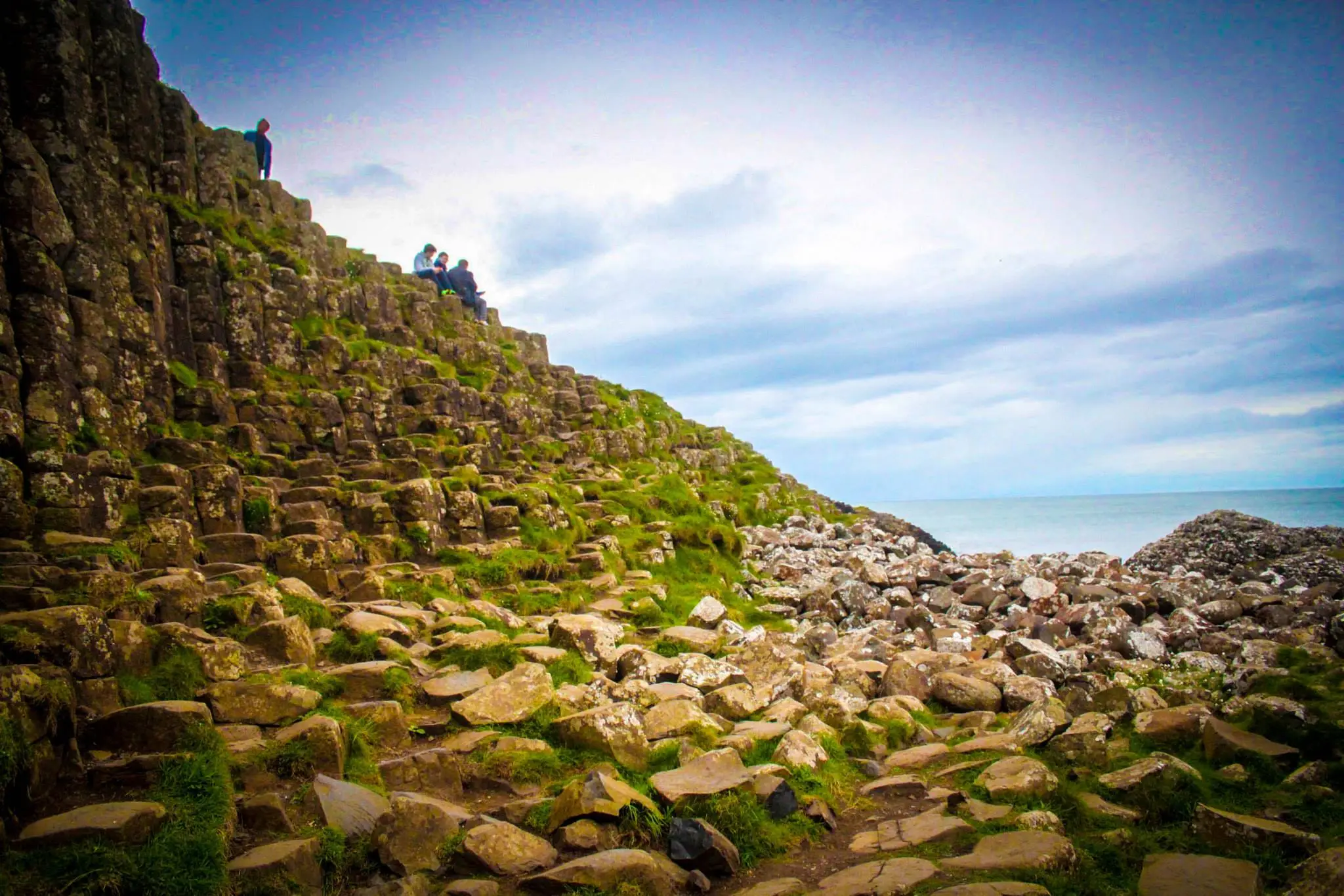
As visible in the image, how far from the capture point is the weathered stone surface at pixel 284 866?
536 cm

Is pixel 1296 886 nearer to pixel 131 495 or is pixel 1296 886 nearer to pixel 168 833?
pixel 168 833

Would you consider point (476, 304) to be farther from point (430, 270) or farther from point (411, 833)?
point (411, 833)

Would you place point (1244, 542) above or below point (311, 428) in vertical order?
below

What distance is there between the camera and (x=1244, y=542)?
23.5 m

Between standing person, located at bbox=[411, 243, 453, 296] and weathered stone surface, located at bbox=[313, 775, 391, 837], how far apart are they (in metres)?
32.4

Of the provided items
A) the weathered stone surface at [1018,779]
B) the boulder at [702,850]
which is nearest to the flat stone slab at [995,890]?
the boulder at [702,850]

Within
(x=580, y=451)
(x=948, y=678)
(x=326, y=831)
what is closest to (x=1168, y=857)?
(x=948, y=678)

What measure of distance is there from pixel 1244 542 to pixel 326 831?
1061 inches

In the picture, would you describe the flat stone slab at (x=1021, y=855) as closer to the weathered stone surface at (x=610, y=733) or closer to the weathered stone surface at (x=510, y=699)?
the weathered stone surface at (x=610, y=733)

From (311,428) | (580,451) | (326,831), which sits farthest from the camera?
(580,451)

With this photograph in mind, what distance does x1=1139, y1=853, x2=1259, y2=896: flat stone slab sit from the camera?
18.6 ft

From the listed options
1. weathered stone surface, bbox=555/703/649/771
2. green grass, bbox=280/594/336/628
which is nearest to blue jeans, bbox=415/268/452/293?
green grass, bbox=280/594/336/628

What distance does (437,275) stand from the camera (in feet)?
121

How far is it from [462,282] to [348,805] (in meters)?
34.0
